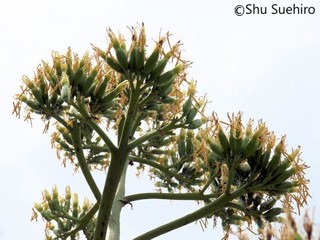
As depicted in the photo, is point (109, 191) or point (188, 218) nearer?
point (109, 191)

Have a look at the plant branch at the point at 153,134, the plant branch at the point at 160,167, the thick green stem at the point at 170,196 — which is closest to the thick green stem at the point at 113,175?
the plant branch at the point at 153,134

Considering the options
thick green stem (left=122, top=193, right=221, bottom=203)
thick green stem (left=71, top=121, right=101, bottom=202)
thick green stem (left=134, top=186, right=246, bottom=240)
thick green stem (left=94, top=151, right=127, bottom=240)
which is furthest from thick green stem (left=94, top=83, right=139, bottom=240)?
thick green stem (left=122, top=193, right=221, bottom=203)

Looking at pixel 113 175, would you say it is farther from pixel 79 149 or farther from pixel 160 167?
pixel 160 167

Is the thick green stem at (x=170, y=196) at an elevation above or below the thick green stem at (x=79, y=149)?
below

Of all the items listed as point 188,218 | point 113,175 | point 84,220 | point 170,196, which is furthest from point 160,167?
point 113,175

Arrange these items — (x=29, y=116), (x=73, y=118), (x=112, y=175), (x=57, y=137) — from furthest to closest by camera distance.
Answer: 1. (x=57, y=137)
2. (x=29, y=116)
3. (x=73, y=118)
4. (x=112, y=175)

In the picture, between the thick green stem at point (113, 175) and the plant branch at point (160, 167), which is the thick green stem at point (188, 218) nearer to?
the thick green stem at point (113, 175)

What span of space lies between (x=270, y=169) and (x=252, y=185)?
0.88 ft

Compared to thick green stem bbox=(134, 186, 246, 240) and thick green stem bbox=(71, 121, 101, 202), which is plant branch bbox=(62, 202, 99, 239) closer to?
thick green stem bbox=(71, 121, 101, 202)

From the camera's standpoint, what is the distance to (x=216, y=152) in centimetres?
662

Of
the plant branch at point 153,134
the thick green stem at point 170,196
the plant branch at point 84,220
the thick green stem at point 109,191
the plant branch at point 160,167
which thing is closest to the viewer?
the thick green stem at point 109,191

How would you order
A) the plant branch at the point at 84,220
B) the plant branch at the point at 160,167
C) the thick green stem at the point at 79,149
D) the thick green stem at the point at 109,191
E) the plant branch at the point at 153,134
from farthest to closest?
the plant branch at the point at 160,167, the plant branch at the point at 84,220, the thick green stem at the point at 79,149, the plant branch at the point at 153,134, the thick green stem at the point at 109,191

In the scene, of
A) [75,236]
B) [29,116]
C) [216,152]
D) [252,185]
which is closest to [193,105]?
[216,152]

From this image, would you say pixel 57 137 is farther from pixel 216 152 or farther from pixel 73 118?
pixel 216 152
